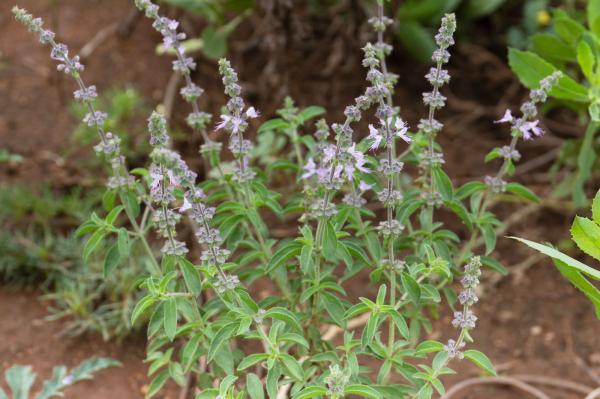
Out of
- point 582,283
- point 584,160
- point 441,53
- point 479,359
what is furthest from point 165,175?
point 584,160

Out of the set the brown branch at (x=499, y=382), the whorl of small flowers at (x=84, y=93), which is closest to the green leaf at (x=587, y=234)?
the brown branch at (x=499, y=382)

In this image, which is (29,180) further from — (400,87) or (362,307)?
(362,307)

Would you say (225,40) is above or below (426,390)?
above

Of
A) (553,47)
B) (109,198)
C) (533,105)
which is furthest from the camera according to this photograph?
(553,47)

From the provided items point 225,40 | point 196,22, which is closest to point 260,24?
point 225,40

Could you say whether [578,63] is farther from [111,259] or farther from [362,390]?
[111,259]
